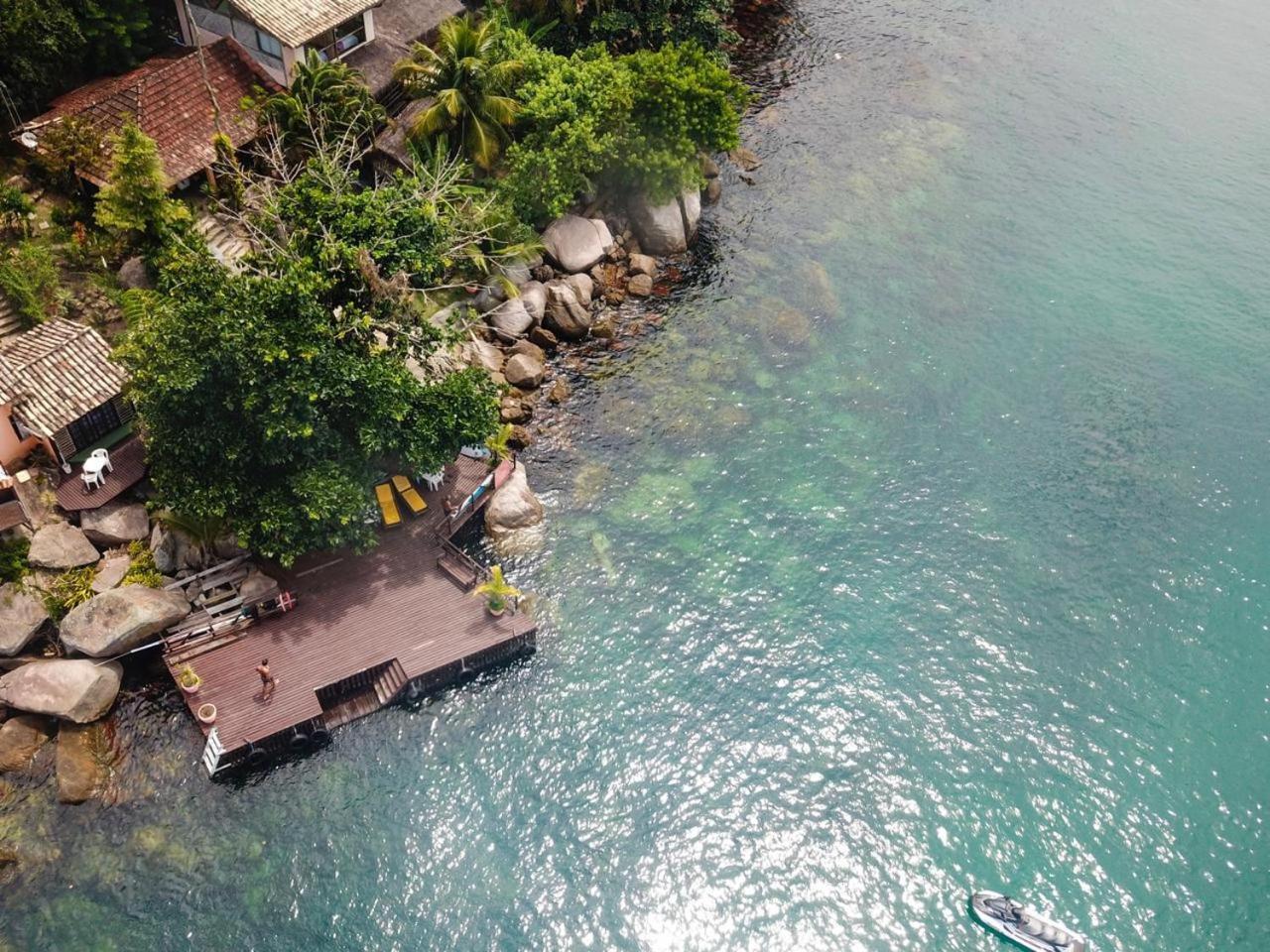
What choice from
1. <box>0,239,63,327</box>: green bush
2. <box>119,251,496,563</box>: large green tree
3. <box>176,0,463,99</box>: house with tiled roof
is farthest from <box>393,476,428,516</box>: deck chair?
<box>176,0,463,99</box>: house with tiled roof

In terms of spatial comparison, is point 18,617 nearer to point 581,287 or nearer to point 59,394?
point 59,394

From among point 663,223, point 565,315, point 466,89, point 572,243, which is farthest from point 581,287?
point 466,89

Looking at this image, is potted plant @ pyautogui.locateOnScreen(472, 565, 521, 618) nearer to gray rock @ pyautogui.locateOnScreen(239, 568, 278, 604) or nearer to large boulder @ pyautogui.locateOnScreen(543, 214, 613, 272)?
gray rock @ pyautogui.locateOnScreen(239, 568, 278, 604)

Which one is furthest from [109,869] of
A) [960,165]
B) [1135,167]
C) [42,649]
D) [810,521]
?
[1135,167]

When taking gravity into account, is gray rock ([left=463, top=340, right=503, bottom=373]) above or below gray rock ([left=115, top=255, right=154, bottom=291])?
below

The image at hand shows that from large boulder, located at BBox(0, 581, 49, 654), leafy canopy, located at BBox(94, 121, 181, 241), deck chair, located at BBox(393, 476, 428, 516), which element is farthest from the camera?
deck chair, located at BBox(393, 476, 428, 516)

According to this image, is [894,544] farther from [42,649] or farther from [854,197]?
[42,649]

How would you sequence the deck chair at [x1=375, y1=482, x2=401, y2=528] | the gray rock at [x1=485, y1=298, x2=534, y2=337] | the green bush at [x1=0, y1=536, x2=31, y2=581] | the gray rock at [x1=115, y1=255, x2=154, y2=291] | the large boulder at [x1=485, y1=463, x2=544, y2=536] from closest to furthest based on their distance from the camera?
1. the green bush at [x1=0, y1=536, x2=31, y2=581]
2. the deck chair at [x1=375, y1=482, x2=401, y2=528]
3. the large boulder at [x1=485, y1=463, x2=544, y2=536]
4. the gray rock at [x1=115, y1=255, x2=154, y2=291]
5. the gray rock at [x1=485, y1=298, x2=534, y2=337]
